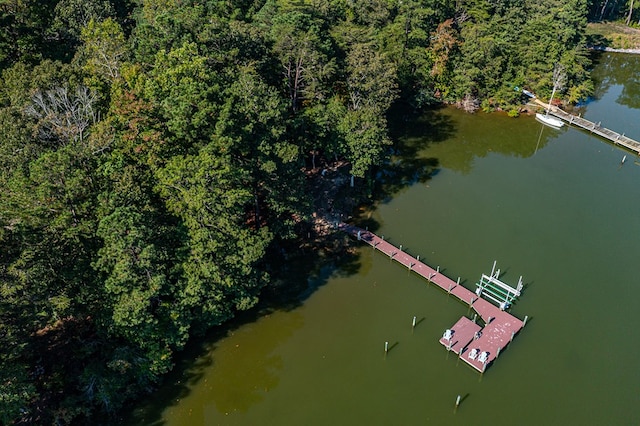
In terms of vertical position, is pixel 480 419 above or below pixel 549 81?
below

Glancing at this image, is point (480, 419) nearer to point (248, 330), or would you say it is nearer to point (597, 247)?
point (248, 330)

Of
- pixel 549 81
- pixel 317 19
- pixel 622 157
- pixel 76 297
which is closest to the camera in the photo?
pixel 76 297

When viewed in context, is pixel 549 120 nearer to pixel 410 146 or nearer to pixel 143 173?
pixel 410 146

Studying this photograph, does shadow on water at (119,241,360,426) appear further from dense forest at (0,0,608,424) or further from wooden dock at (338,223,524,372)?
wooden dock at (338,223,524,372)

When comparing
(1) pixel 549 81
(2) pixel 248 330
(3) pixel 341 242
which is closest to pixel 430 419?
(2) pixel 248 330

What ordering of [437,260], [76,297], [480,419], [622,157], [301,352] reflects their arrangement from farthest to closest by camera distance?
[622,157] → [437,260] → [301,352] → [480,419] → [76,297]

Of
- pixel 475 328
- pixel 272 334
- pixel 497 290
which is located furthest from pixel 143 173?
pixel 497 290

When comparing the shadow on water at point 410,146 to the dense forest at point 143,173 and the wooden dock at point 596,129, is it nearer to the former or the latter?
the dense forest at point 143,173
